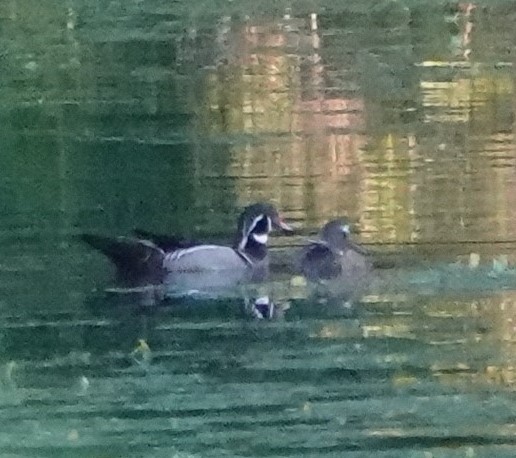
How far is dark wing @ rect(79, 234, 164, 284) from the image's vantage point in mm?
1188

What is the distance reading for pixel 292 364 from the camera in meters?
1.00

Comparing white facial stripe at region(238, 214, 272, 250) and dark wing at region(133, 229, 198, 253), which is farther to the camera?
dark wing at region(133, 229, 198, 253)

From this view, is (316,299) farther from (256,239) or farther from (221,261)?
(221,261)

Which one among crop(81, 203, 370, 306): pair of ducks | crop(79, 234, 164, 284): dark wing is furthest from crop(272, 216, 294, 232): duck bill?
crop(79, 234, 164, 284): dark wing

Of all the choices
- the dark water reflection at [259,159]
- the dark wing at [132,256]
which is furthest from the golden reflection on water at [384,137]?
the dark wing at [132,256]

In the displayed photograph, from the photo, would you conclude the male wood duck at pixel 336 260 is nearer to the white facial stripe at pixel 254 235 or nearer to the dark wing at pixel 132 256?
the white facial stripe at pixel 254 235

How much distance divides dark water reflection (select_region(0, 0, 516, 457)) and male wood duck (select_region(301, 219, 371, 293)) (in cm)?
2

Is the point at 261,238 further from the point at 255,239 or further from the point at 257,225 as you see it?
the point at 257,225

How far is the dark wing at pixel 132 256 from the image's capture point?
1.19 m

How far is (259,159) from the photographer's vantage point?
1.20 metres

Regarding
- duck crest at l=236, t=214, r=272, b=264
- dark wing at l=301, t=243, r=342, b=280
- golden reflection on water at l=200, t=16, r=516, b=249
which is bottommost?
dark wing at l=301, t=243, r=342, b=280

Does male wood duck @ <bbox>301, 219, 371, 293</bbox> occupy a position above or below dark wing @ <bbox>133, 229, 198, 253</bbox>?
below

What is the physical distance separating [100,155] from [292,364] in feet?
1.00

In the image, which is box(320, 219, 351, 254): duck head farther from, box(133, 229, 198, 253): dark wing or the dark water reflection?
box(133, 229, 198, 253): dark wing
